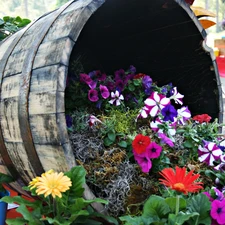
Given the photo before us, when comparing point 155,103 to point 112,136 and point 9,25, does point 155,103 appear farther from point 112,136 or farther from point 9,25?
point 9,25

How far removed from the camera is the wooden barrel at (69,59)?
3.31ft

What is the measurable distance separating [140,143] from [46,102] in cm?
37

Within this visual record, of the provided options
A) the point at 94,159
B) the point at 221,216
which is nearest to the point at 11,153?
the point at 94,159

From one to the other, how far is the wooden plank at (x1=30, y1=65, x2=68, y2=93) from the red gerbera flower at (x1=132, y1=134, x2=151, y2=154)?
1.09 ft

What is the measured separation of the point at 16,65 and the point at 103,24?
2.15ft

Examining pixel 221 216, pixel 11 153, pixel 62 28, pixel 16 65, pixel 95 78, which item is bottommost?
pixel 221 216

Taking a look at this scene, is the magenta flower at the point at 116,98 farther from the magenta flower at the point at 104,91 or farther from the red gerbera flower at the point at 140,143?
the red gerbera flower at the point at 140,143

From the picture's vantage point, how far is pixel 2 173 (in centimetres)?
139

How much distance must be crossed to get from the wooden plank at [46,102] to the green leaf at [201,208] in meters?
0.48

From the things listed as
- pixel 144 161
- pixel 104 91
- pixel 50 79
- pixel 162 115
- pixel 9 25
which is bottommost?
pixel 144 161

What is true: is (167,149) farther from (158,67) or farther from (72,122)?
(158,67)

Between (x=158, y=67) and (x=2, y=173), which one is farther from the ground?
(x=158, y=67)

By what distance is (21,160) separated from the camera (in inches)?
46.2

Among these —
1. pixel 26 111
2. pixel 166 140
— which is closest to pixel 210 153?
pixel 166 140
